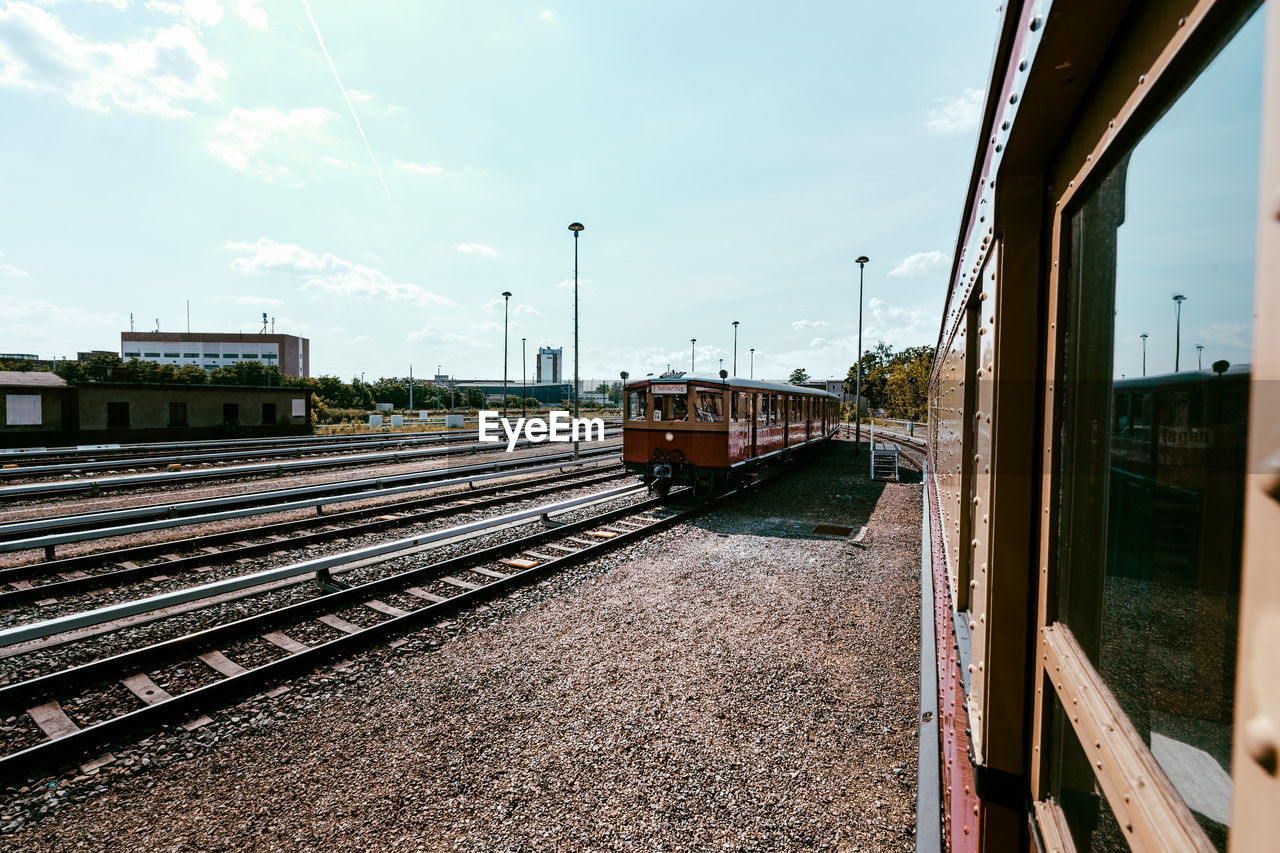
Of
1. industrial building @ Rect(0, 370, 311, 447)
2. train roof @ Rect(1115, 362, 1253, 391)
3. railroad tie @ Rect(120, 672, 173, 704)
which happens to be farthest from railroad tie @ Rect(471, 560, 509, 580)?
industrial building @ Rect(0, 370, 311, 447)

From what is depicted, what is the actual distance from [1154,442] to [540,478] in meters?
16.5

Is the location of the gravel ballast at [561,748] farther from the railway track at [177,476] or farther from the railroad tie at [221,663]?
the railway track at [177,476]

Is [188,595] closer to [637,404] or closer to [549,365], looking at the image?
[637,404]

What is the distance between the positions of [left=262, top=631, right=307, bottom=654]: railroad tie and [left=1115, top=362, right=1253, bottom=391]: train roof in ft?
21.3

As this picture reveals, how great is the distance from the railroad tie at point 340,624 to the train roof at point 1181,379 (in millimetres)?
6617

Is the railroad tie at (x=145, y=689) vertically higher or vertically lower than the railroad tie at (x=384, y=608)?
lower

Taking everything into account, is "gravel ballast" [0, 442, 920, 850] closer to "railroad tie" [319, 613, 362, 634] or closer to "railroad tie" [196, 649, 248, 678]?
"railroad tie" [196, 649, 248, 678]

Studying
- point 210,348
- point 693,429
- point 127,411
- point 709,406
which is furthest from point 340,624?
point 210,348

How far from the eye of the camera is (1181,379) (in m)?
1.06

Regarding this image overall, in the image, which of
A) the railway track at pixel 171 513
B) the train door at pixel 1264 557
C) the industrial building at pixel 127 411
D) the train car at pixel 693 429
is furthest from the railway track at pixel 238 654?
the industrial building at pixel 127 411

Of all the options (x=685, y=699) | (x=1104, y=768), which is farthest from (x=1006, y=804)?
(x=685, y=699)

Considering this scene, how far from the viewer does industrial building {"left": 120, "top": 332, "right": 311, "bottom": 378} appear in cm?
11231

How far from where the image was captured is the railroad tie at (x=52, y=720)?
447cm

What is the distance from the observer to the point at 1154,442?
118 centimetres
